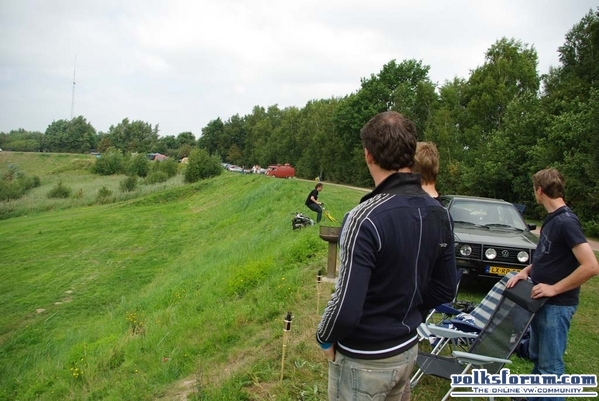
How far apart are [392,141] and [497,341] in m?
2.44

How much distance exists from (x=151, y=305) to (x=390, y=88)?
37.7m

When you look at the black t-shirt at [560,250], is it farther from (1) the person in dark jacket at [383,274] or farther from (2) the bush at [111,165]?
(2) the bush at [111,165]

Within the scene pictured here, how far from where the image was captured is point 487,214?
26.5 feet

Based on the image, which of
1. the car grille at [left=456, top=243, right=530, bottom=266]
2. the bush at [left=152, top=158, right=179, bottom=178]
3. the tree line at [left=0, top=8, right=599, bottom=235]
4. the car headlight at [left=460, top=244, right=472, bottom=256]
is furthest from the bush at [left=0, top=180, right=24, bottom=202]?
the car grille at [left=456, top=243, right=530, bottom=266]

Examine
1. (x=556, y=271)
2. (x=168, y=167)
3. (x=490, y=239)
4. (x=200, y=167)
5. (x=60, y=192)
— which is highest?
(x=200, y=167)

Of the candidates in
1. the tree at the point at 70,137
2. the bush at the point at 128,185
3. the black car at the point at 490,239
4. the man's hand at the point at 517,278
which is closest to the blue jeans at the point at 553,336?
the man's hand at the point at 517,278

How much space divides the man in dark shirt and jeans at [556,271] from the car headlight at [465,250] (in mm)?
3489

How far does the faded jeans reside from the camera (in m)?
1.92

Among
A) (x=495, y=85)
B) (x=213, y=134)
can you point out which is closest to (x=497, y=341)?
(x=495, y=85)

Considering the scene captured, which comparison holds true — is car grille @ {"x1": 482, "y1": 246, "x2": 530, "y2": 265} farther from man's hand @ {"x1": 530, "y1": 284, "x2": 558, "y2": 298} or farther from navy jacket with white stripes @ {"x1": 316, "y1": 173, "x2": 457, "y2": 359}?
navy jacket with white stripes @ {"x1": 316, "y1": 173, "x2": 457, "y2": 359}

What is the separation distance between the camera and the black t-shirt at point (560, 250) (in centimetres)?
319

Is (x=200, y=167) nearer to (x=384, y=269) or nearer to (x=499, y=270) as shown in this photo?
(x=499, y=270)

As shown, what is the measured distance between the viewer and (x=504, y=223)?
7902 millimetres

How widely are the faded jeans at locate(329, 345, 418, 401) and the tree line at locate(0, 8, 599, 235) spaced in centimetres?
1598
